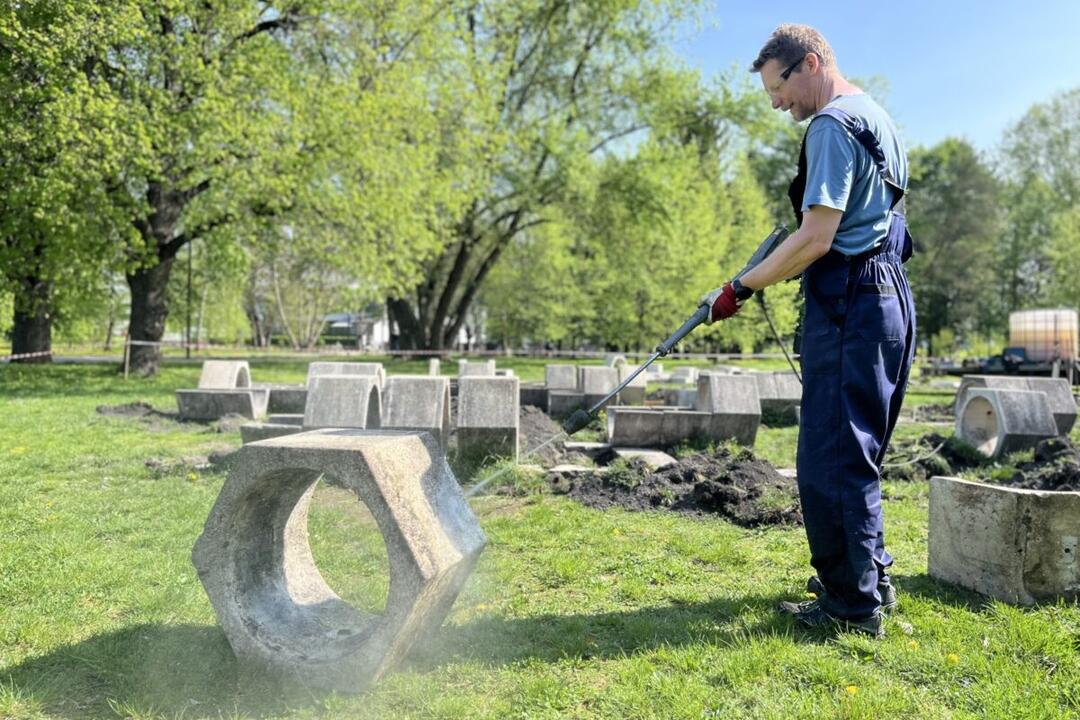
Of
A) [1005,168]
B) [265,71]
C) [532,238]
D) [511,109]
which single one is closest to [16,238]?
[265,71]

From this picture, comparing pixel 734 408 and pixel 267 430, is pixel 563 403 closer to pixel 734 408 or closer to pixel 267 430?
pixel 734 408

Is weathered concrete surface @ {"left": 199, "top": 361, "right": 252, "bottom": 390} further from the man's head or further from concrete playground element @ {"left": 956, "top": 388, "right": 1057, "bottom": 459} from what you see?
concrete playground element @ {"left": 956, "top": 388, "right": 1057, "bottom": 459}

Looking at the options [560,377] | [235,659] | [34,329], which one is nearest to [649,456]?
[235,659]

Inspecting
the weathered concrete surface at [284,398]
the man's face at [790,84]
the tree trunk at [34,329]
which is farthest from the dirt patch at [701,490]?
the tree trunk at [34,329]

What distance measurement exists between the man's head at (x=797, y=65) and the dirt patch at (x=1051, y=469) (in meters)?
4.33

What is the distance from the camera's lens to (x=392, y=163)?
18.7m

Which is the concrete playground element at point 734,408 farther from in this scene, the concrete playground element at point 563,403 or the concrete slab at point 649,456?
the concrete playground element at point 563,403

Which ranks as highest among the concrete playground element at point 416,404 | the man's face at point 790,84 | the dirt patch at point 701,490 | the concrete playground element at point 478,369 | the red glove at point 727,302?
the man's face at point 790,84

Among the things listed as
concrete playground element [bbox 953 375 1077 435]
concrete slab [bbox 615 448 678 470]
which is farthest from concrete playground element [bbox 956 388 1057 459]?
concrete slab [bbox 615 448 678 470]

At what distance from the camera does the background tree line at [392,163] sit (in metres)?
14.5

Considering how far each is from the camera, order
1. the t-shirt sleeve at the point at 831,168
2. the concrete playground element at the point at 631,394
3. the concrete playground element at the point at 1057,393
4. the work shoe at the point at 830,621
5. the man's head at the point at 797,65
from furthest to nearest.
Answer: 1. the concrete playground element at the point at 631,394
2. the concrete playground element at the point at 1057,393
3. the man's head at the point at 797,65
4. the work shoe at the point at 830,621
5. the t-shirt sleeve at the point at 831,168

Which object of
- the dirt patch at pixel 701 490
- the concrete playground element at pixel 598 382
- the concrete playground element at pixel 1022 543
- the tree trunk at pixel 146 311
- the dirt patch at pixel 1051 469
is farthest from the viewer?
the tree trunk at pixel 146 311

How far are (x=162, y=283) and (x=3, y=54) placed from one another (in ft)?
18.7

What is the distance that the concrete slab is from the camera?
7320 mm
